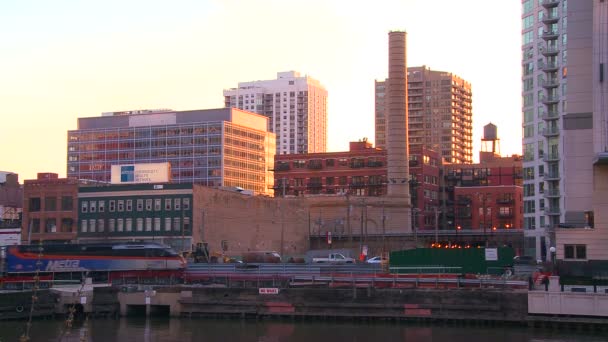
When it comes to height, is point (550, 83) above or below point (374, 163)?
above

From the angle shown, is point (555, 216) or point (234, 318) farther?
point (555, 216)

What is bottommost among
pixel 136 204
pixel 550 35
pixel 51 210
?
pixel 51 210

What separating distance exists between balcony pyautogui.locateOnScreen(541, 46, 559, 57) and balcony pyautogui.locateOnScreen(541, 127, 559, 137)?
9.44 meters

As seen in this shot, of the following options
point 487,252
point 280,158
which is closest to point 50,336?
point 487,252

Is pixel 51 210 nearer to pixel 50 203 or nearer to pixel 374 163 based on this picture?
pixel 50 203

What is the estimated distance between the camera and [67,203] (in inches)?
4724

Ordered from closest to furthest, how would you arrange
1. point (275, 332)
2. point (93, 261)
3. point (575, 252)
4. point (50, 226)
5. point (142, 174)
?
point (275, 332) < point (575, 252) < point (93, 261) < point (50, 226) < point (142, 174)

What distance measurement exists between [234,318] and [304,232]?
80.2m

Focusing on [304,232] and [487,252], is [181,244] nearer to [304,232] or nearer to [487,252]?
[304,232]

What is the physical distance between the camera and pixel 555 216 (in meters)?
104

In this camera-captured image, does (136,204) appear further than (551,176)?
Yes

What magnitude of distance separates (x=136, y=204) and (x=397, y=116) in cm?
5506

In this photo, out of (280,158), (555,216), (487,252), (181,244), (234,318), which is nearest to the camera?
(234,318)

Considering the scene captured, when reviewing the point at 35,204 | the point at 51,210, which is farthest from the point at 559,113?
the point at 35,204
